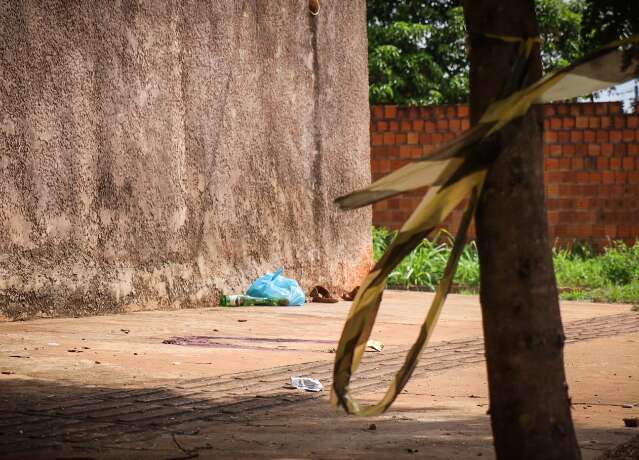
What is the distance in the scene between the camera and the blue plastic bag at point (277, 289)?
8.96 metres

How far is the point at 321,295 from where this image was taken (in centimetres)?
982

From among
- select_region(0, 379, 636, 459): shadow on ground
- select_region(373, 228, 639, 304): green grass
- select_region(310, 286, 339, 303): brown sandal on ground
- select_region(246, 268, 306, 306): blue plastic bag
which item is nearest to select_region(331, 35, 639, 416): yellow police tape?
select_region(0, 379, 636, 459): shadow on ground

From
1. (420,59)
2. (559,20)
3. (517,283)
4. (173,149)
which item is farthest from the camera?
(420,59)

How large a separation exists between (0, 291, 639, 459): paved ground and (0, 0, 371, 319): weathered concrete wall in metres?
0.52

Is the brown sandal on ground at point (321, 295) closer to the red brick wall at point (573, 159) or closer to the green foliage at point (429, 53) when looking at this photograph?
the red brick wall at point (573, 159)

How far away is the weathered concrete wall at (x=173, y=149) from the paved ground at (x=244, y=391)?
20.7 inches

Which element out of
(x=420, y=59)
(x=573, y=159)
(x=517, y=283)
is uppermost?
(x=420, y=59)

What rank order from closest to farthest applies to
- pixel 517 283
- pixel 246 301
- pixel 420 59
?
1. pixel 517 283
2. pixel 246 301
3. pixel 420 59

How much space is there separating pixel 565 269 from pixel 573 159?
1998 millimetres

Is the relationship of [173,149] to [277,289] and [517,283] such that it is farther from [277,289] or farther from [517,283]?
[517,283]

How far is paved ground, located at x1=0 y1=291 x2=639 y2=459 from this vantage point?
11.6 ft

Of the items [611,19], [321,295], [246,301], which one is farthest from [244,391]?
[321,295]

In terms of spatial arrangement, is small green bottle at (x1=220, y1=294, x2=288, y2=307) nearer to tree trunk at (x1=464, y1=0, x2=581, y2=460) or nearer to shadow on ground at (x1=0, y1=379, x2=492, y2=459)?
shadow on ground at (x1=0, y1=379, x2=492, y2=459)

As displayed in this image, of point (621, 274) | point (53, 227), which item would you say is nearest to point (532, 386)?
point (53, 227)
